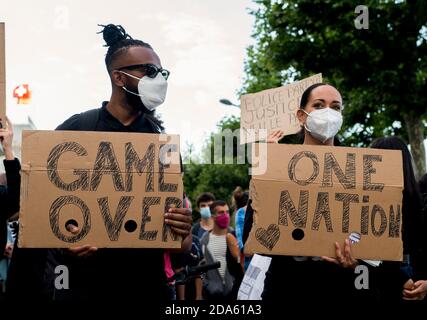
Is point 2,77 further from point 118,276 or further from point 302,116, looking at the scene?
point 302,116

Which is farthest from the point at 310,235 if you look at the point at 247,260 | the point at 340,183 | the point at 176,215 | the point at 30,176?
the point at 247,260

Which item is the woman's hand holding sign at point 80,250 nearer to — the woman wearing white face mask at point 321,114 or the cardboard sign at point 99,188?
the cardboard sign at point 99,188

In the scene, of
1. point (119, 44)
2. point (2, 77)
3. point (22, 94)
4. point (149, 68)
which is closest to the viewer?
point (2, 77)

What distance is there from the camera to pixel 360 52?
15.1m

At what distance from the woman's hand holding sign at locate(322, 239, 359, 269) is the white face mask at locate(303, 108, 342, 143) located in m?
0.63

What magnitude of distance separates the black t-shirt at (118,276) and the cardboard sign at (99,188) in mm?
136

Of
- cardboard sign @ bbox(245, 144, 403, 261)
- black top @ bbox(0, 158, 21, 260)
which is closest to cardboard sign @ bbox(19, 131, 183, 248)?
black top @ bbox(0, 158, 21, 260)

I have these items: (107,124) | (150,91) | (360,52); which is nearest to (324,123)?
(150,91)

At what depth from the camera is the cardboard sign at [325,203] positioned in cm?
291

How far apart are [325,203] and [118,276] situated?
0.97 metres

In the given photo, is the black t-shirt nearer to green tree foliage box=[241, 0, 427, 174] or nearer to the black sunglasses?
the black sunglasses

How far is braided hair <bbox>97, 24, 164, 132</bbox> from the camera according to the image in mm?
3281

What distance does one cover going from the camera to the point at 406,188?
3.44 meters

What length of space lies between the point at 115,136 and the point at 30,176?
1.30ft
